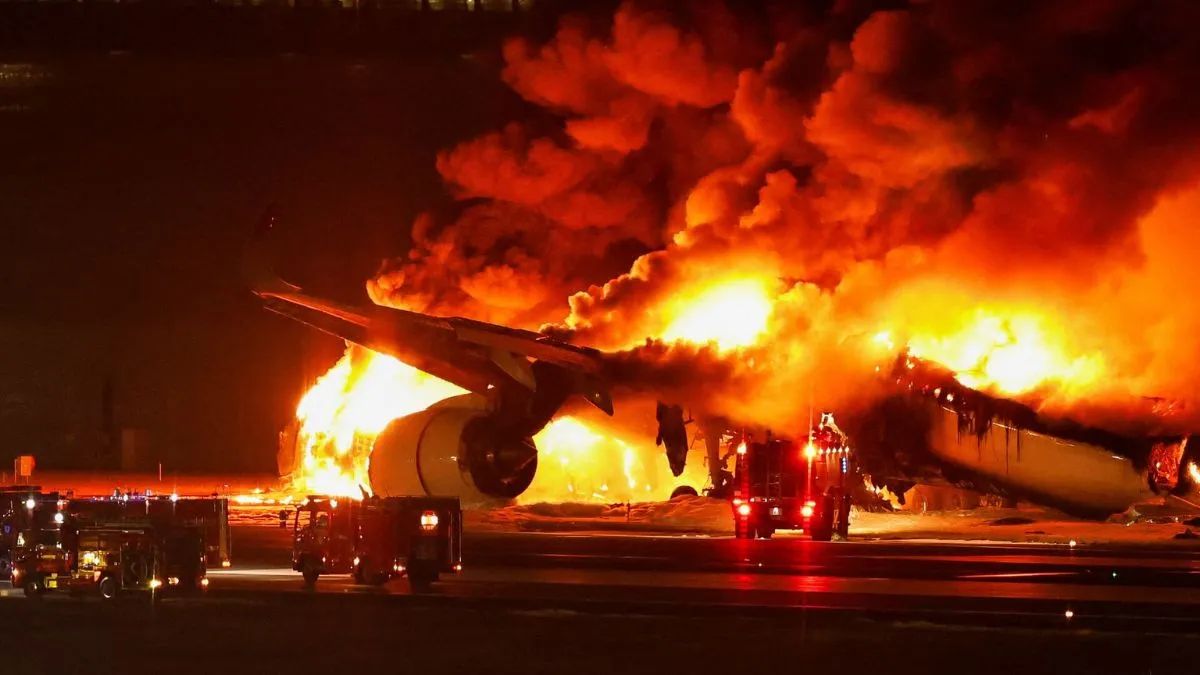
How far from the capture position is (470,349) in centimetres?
3588

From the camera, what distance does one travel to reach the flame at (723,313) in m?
37.1

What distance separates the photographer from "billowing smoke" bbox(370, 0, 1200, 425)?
113 ft

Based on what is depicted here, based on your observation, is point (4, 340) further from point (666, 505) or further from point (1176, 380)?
point (1176, 380)

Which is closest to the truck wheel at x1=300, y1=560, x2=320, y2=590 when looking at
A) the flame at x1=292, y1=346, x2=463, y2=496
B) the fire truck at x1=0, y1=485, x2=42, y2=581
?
the fire truck at x1=0, y1=485, x2=42, y2=581

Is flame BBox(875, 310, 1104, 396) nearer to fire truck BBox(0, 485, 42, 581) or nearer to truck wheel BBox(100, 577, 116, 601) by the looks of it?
fire truck BBox(0, 485, 42, 581)

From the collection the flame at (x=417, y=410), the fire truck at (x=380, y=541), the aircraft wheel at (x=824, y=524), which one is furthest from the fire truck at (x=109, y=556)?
the flame at (x=417, y=410)

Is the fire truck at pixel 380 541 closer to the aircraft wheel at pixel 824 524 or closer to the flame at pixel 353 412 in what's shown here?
the aircraft wheel at pixel 824 524

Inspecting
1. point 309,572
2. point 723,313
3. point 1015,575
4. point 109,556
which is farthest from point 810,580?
point 723,313

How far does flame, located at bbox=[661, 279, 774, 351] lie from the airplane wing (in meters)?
2.76

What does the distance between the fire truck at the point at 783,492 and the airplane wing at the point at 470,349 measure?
4.10 meters

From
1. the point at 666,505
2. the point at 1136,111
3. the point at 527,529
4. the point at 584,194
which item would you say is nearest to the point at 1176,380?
the point at 1136,111

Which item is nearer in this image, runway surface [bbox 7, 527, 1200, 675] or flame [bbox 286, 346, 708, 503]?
runway surface [bbox 7, 527, 1200, 675]

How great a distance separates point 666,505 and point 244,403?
35636mm

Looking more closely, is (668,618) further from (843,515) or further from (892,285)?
(892,285)
